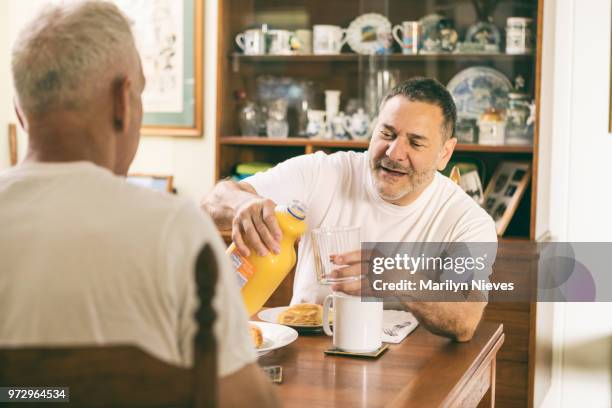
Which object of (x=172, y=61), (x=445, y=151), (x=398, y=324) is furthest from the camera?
(x=172, y=61)

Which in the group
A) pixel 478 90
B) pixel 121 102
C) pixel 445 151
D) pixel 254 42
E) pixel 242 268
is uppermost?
pixel 254 42

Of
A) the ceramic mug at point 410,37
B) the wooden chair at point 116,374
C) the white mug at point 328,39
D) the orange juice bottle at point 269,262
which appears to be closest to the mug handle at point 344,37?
the white mug at point 328,39

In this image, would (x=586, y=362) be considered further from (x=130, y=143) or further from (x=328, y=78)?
(x=130, y=143)

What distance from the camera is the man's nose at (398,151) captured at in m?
2.30

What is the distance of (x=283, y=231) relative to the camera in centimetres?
173

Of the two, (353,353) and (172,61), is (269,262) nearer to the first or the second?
(353,353)

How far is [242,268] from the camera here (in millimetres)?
1738

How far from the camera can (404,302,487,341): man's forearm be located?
1.75m

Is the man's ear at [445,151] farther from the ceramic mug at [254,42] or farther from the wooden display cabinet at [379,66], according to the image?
the ceramic mug at [254,42]

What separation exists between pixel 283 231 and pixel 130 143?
2.13 feet

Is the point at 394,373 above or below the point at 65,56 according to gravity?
below

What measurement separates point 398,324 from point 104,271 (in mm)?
1109

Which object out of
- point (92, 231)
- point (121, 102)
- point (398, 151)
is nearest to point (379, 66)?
point (398, 151)

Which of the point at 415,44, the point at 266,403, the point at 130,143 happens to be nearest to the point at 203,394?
the point at 266,403
